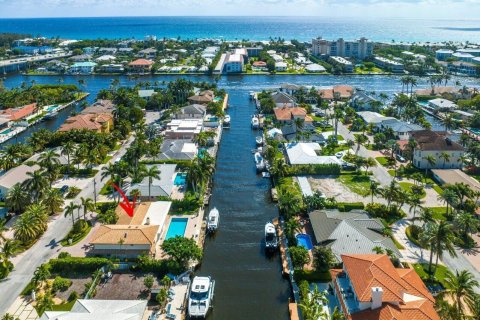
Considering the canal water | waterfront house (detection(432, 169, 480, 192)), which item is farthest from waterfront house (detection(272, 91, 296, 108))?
waterfront house (detection(432, 169, 480, 192))

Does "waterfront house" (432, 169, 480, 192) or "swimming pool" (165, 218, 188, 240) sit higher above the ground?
"waterfront house" (432, 169, 480, 192)

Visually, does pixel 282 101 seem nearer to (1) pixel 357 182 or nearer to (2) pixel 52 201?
(1) pixel 357 182

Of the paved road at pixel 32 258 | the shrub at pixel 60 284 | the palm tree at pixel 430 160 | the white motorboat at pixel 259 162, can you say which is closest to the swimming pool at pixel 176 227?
the paved road at pixel 32 258

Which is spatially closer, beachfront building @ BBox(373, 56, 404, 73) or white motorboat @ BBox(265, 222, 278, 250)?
white motorboat @ BBox(265, 222, 278, 250)

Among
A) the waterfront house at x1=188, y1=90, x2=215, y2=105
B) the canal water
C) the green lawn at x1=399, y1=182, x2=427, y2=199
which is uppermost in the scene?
the waterfront house at x1=188, y1=90, x2=215, y2=105

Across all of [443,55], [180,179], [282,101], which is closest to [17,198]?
[180,179]

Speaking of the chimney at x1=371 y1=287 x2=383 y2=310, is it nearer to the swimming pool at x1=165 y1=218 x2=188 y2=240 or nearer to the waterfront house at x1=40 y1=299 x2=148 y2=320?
the waterfront house at x1=40 y1=299 x2=148 y2=320

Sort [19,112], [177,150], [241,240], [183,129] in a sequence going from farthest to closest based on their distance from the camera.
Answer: [19,112] → [183,129] → [177,150] → [241,240]
